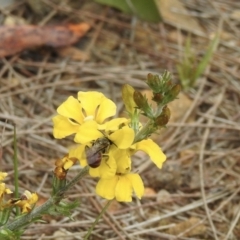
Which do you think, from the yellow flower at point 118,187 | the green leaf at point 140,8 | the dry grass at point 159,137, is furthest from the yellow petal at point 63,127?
the green leaf at point 140,8

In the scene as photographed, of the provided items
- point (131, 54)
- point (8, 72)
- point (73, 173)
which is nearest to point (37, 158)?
point (73, 173)

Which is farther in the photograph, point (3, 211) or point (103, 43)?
point (103, 43)

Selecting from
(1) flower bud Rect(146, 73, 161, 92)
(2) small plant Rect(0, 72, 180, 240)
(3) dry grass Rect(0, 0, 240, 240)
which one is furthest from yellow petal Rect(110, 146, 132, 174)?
(3) dry grass Rect(0, 0, 240, 240)

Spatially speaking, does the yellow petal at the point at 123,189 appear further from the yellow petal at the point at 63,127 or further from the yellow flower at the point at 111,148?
the yellow petal at the point at 63,127

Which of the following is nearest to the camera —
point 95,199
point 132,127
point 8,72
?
point 132,127

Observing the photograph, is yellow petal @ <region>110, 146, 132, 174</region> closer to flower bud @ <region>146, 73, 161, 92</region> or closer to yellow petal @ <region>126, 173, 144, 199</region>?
yellow petal @ <region>126, 173, 144, 199</region>

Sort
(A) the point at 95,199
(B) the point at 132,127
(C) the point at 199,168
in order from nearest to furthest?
(B) the point at 132,127
(A) the point at 95,199
(C) the point at 199,168

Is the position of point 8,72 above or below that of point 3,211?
below

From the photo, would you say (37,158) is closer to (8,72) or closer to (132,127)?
(8,72)
